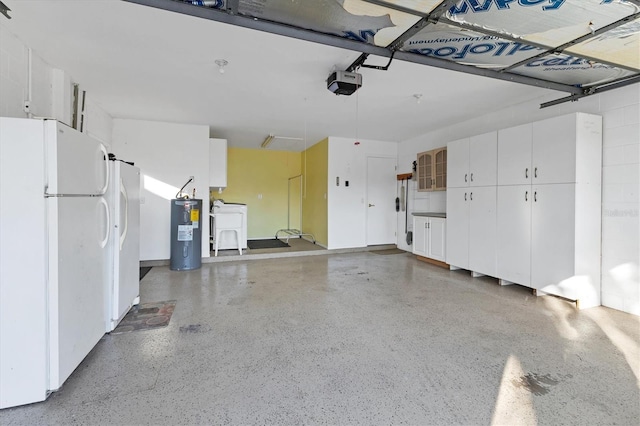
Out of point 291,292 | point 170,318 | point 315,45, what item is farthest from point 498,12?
point 170,318

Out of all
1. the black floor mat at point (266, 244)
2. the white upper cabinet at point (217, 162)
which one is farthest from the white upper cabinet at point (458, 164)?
the white upper cabinet at point (217, 162)

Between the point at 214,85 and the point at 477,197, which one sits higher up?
the point at 214,85

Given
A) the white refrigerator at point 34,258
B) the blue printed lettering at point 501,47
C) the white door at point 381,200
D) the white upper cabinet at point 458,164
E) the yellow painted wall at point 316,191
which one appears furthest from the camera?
the white door at point 381,200

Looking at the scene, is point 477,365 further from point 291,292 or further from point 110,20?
point 110,20

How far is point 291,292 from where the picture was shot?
12.3 ft

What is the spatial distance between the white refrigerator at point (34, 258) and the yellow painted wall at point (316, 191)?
4.88 metres

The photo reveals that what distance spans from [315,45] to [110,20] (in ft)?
5.20

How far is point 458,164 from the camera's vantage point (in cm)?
466

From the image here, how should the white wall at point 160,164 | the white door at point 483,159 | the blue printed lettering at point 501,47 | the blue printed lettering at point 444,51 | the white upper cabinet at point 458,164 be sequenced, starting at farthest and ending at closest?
the white wall at point 160,164 → the white upper cabinet at point 458,164 → the white door at point 483,159 → the blue printed lettering at point 444,51 → the blue printed lettering at point 501,47

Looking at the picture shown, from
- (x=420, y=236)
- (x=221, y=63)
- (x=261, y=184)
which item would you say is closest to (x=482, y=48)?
(x=221, y=63)

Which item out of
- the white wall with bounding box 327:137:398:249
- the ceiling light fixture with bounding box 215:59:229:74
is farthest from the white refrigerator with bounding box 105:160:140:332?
the white wall with bounding box 327:137:398:249

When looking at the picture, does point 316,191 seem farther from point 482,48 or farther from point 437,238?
point 482,48

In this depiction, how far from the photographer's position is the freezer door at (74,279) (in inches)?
67.8

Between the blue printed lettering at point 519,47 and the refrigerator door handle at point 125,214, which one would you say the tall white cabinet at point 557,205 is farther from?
the refrigerator door handle at point 125,214
